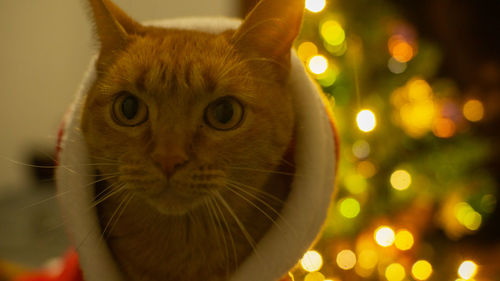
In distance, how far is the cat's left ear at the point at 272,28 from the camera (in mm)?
668

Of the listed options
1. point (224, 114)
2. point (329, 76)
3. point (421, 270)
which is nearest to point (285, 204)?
point (224, 114)

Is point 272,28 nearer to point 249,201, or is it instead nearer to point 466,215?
point 249,201

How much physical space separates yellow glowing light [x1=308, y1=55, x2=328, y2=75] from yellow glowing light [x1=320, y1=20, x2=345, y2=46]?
5cm

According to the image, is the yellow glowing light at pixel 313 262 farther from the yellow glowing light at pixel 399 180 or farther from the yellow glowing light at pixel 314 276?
the yellow glowing light at pixel 399 180

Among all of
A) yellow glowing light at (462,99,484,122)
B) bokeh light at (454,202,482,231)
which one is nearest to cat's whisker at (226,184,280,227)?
bokeh light at (454,202,482,231)

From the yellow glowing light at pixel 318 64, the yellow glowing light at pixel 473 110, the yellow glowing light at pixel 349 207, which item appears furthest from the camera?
the yellow glowing light at pixel 473 110

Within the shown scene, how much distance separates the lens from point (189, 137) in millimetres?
611

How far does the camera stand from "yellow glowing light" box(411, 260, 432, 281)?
4.79 ft

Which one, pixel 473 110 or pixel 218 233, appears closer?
pixel 218 233

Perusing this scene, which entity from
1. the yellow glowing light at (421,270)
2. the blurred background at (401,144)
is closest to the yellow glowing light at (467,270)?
the blurred background at (401,144)

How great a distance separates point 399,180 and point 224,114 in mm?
871

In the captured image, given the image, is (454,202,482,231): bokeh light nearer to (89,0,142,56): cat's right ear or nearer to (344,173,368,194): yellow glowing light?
(344,173,368,194): yellow glowing light

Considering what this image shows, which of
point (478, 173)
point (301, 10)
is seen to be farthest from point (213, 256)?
point (478, 173)

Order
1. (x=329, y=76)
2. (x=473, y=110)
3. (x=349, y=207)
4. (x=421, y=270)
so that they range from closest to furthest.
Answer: (x=329, y=76)
(x=349, y=207)
(x=421, y=270)
(x=473, y=110)
